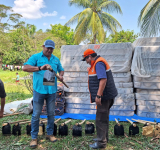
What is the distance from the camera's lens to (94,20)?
16.6 meters

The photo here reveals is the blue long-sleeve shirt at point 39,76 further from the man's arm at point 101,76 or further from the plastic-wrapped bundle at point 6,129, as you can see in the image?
the plastic-wrapped bundle at point 6,129

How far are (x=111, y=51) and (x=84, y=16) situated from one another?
44.3 ft

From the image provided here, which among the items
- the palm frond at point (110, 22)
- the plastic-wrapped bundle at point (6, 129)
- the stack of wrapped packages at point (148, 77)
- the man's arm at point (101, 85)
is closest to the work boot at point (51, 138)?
the plastic-wrapped bundle at point (6, 129)

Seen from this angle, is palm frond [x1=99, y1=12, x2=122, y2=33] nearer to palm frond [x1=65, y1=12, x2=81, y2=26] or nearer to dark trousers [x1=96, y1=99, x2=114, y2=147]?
palm frond [x1=65, y1=12, x2=81, y2=26]

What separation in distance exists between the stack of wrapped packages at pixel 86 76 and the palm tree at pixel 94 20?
12.0m

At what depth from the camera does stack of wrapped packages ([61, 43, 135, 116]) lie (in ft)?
14.7

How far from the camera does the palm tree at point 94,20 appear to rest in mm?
16453

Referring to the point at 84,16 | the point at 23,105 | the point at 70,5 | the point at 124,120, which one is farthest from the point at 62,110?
the point at 70,5

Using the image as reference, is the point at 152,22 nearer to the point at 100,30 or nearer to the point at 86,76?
the point at 86,76

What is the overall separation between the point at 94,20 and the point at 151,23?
10.1 metres

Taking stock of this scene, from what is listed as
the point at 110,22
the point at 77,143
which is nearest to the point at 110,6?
the point at 110,22

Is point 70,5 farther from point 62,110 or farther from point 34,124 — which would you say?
point 34,124

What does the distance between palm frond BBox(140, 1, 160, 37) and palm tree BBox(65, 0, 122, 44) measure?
358 inches

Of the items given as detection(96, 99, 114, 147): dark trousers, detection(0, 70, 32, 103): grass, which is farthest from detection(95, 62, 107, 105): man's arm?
detection(0, 70, 32, 103): grass
